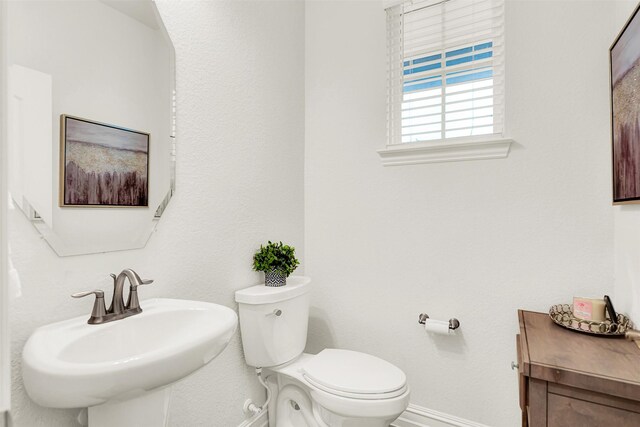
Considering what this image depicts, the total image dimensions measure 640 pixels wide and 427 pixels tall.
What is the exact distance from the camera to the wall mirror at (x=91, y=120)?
3.18 feet

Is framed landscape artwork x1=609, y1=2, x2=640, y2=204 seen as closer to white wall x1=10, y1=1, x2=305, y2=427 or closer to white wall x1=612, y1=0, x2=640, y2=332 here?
white wall x1=612, y1=0, x2=640, y2=332

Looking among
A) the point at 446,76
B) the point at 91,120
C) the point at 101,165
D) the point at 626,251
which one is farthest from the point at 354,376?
the point at 446,76

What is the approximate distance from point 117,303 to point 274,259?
2.47 feet

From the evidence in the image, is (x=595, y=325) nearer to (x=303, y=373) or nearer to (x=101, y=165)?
(x=303, y=373)

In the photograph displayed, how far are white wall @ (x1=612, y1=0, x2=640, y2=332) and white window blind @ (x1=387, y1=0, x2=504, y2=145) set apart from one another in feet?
1.52

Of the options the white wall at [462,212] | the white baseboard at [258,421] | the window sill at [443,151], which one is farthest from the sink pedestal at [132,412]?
the window sill at [443,151]

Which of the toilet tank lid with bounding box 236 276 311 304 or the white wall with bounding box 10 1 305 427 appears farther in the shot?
the toilet tank lid with bounding box 236 276 311 304

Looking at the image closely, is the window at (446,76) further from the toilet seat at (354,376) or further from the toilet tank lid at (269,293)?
the toilet seat at (354,376)

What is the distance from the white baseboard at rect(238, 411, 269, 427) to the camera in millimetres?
1714

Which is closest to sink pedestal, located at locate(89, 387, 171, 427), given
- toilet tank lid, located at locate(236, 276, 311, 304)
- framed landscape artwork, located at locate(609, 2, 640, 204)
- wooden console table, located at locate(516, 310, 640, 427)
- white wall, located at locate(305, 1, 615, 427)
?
toilet tank lid, located at locate(236, 276, 311, 304)

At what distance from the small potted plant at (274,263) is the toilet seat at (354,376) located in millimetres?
425

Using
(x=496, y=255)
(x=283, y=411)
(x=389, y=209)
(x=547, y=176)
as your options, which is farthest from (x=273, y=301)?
(x=547, y=176)

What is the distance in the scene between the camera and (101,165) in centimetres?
114

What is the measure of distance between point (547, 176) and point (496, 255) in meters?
0.42
